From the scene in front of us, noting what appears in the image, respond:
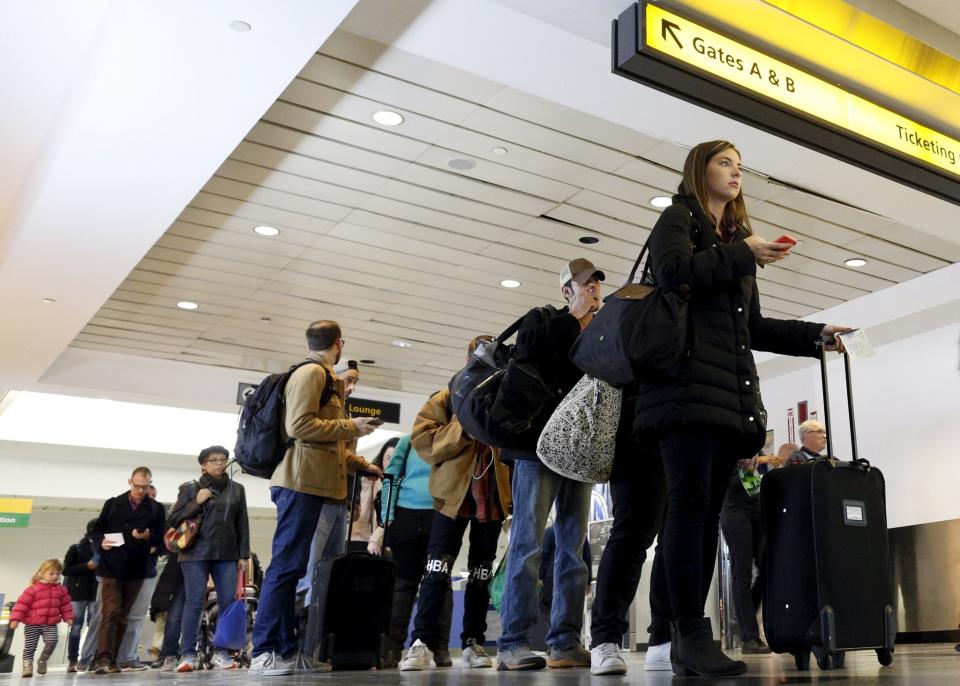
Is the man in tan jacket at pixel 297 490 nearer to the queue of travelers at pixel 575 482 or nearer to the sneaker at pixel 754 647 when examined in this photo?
the queue of travelers at pixel 575 482

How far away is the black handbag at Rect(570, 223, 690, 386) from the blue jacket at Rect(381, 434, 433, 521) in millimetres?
2624

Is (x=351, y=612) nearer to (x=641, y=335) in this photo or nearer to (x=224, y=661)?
(x=641, y=335)

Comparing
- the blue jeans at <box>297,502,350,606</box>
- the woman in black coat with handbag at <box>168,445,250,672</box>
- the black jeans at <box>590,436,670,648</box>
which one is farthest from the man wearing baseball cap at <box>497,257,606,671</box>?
the woman in black coat with handbag at <box>168,445,250,672</box>

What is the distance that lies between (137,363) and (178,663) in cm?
676

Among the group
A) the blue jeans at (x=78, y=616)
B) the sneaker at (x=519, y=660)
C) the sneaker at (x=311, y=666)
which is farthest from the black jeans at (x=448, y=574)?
the blue jeans at (x=78, y=616)

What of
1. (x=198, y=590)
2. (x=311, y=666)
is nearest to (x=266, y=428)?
(x=311, y=666)

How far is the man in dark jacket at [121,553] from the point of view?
729cm

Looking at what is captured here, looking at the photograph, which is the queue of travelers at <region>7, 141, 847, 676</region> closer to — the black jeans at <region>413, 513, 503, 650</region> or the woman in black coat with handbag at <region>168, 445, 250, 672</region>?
the black jeans at <region>413, 513, 503, 650</region>

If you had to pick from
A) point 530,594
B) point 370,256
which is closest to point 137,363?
point 370,256

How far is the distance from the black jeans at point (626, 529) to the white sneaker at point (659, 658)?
0.16 feet

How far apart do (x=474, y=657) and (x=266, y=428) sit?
1507 mm

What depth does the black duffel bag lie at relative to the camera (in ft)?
11.5

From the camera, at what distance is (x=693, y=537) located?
2.66 m

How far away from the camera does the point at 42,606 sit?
32.1ft
